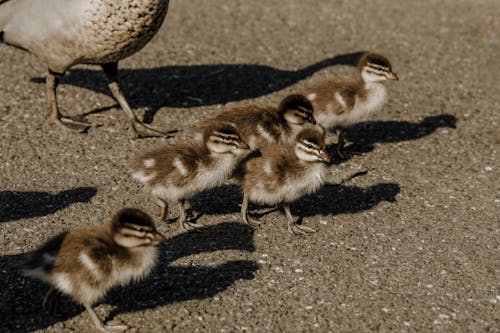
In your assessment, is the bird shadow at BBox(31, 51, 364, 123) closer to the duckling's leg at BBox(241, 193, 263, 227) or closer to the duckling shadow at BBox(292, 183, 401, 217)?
the duckling shadow at BBox(292, 183, 401, 217)

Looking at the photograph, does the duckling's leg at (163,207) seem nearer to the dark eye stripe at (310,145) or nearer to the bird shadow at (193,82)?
the dark eye stripe at (310,145)

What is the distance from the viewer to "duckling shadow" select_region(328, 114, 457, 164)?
8977 millimetres

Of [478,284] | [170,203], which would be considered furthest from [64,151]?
[478,284]

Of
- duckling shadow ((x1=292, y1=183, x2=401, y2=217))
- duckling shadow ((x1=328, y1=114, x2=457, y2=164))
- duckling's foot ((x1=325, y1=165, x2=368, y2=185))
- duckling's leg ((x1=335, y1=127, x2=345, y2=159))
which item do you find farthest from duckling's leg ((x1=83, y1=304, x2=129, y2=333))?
duckling shadow ((x1=328, y1=114, x2=457, y2=164))

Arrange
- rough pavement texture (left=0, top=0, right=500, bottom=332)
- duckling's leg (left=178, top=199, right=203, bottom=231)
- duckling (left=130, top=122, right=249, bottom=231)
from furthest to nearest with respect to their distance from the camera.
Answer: duckling's leg (left=178, top=199, right=203, bottom=231) → duckling (left=130, top=122, right=249, bottom=231) → rough pavement texture (left=0, top=0, right=500, bottom=332)

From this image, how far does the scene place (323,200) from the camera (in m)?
7.59

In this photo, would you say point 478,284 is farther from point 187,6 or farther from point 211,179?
point 187,6

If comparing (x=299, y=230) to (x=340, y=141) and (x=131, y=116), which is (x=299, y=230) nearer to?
(x=340, y=141)

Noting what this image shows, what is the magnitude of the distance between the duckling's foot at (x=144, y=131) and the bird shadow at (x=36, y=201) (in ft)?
4.69

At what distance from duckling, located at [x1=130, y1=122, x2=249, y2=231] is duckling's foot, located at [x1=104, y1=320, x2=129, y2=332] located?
4.93 ft

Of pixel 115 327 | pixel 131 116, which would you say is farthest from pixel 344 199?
pixel 115 327

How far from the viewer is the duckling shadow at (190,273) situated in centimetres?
579

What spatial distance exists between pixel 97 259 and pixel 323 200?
3065 millimetres

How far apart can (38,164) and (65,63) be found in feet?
4.02
